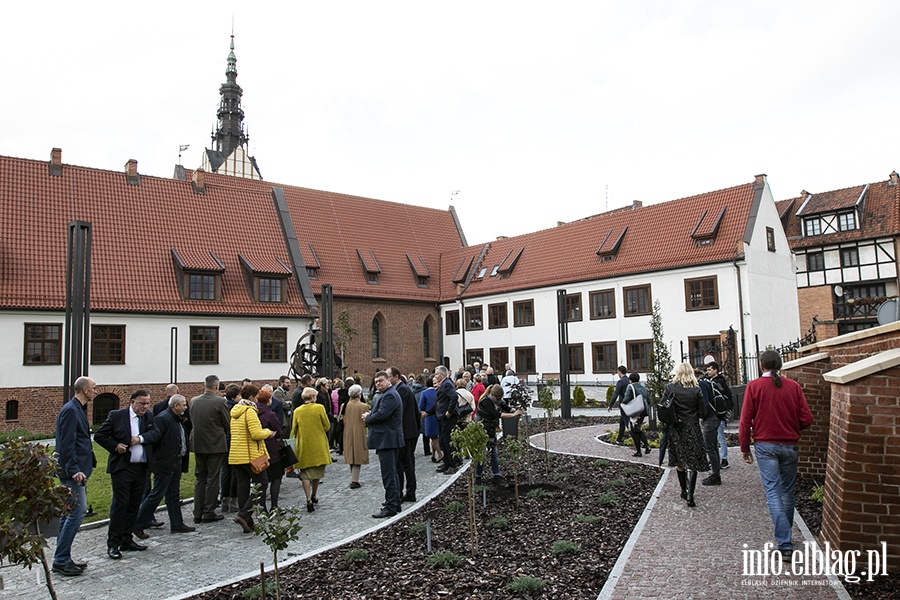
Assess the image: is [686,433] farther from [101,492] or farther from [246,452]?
[101,492]

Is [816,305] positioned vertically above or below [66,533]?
above

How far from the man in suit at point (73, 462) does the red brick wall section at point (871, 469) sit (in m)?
7.74

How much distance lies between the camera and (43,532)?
22.6ft

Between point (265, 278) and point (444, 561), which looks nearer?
point (444, 561)

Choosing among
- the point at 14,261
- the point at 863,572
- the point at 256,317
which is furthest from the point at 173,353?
the point at 863,572

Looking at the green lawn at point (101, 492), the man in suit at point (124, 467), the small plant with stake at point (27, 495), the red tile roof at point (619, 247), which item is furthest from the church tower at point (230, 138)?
the small plant with stake at point (27, 495)

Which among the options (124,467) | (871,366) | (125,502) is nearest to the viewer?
(871,366)

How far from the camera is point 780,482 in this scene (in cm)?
686

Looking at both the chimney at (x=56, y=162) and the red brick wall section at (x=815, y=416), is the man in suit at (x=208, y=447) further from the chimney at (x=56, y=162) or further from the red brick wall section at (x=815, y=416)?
the chimney at (x=56, y=162)

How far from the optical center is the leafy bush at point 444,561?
Result: 7.07m

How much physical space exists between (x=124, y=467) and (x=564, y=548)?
5.41 meters

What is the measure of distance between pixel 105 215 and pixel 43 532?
26873mm

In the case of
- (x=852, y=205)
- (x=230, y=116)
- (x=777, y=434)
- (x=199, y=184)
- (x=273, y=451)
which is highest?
(x=230, y=116)

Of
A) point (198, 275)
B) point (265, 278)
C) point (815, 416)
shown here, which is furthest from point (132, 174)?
point (815, 416)
